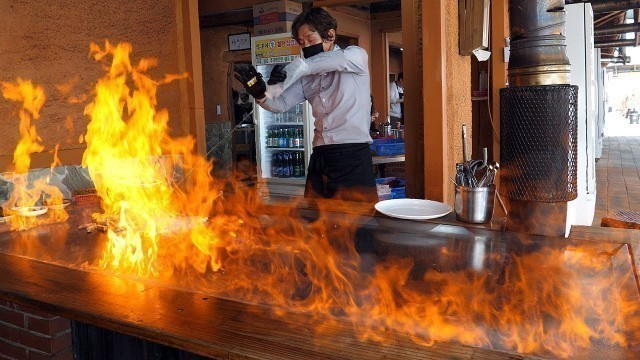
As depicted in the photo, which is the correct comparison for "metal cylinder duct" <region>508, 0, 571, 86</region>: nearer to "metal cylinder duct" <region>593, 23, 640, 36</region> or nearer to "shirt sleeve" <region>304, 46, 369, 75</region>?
"shirt sleeve" <region>304, 46, 369, 75</region>

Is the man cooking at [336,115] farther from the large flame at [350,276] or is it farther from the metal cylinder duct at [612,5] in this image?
the metal cylinder duct at [612,5]

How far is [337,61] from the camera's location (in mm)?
3180

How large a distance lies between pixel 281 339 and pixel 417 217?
1.35 metres

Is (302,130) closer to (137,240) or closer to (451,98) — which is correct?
(451,98)

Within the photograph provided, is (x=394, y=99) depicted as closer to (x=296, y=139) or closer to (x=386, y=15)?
(x=386, y=15)

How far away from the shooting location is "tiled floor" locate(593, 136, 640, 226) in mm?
7098

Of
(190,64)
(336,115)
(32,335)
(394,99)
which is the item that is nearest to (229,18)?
(394,99)

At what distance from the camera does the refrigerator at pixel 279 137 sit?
24.6 ft

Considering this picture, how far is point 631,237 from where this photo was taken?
2033 millimetres

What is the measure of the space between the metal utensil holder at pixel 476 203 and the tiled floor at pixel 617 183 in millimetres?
4372

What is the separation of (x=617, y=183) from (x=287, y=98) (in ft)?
26.2

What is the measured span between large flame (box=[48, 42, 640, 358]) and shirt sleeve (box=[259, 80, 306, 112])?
0.67m

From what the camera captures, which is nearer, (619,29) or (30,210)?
(30,210)

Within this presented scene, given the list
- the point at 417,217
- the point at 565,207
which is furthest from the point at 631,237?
the point at 417,217
